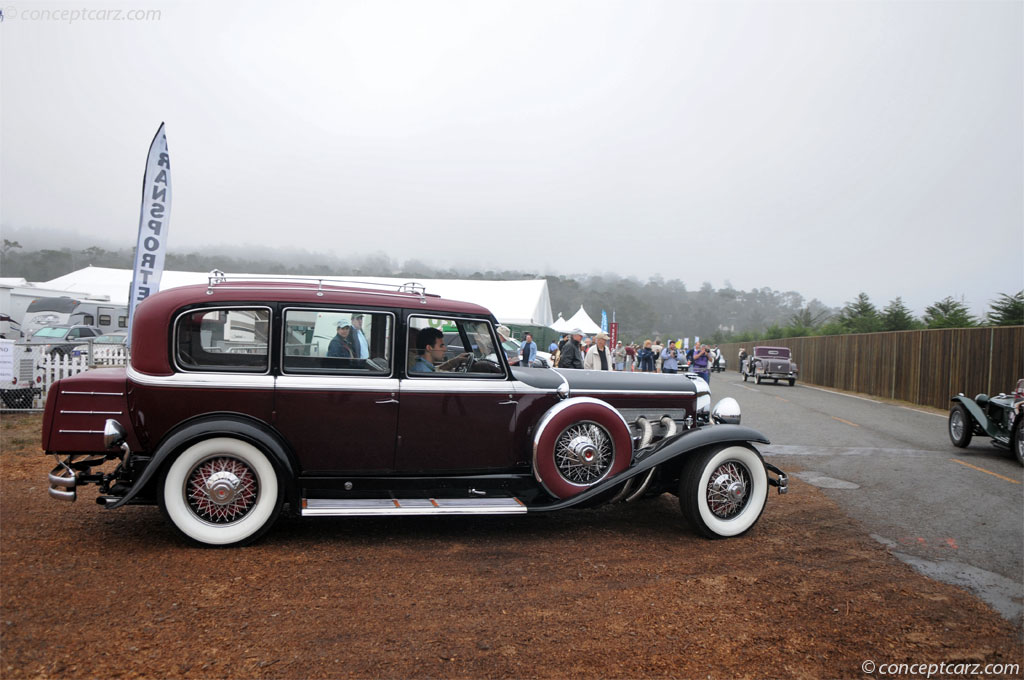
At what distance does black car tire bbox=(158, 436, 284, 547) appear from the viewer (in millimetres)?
4430

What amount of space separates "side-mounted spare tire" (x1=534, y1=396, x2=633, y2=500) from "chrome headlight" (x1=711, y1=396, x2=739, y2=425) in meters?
1.17

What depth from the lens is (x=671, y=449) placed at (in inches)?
202

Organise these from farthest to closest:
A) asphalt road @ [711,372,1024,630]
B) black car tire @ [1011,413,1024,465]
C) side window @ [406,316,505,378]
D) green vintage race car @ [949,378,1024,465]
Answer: green vintage race car @ [949,378,1024,465] → black car tire @ [1011,413,1024,465] → side window @ [406,316,505,378] → asphalt road @ [711,372,1024,630]

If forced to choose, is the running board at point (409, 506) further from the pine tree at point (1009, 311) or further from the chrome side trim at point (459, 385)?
the pine tree at point (1009, 311)

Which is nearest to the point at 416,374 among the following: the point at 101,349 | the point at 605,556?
the point at 605,556

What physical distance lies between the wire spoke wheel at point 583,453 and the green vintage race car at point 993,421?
7.82m

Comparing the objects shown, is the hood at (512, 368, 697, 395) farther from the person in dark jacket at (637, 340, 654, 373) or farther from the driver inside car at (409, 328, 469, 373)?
the person in dark jacket at (637, 340, 654, 373)

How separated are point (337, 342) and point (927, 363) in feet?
70.1

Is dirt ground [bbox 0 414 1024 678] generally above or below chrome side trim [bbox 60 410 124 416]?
below

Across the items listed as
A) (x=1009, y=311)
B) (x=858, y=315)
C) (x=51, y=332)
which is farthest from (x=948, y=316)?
(x=51, y=332)

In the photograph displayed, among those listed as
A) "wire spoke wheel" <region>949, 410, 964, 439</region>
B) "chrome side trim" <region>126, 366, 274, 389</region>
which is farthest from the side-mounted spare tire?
"wire spoke wheel" <region>949, 410, 964, 439</region>

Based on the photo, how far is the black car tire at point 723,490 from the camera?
513cm

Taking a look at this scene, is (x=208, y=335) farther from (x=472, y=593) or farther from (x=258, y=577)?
(x=472, y=593)

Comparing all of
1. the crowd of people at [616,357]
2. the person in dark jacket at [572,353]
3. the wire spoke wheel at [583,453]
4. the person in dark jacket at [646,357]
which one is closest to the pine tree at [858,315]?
the crowd of people at [616,357]
